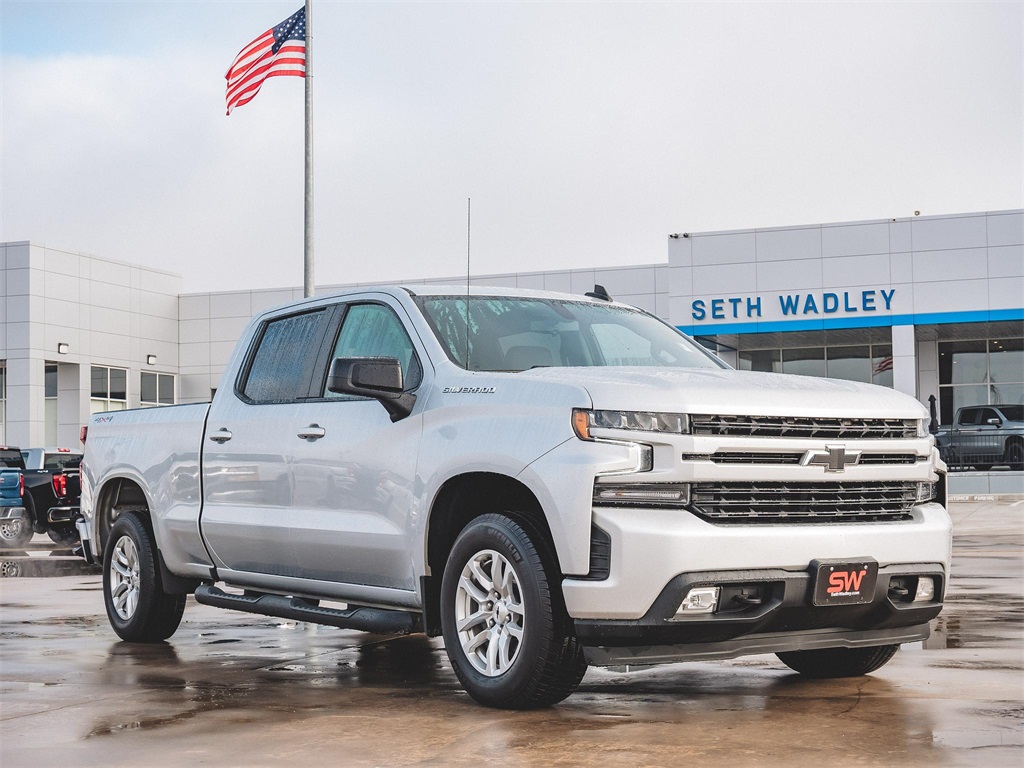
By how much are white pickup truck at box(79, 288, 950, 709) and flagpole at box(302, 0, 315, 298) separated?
40.6 ft

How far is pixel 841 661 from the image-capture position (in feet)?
23.4

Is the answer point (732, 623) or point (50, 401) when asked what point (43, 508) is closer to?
point (732, 623)

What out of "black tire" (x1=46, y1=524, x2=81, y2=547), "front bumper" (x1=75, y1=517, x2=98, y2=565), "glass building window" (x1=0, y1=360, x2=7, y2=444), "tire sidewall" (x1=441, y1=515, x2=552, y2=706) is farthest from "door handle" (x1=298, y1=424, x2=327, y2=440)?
"glass building window" (x1=0, y1=360, x2=7, y2=444)

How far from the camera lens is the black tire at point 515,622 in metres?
5.87

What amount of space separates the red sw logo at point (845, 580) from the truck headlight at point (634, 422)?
2.93 ft

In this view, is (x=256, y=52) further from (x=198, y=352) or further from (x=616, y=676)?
(x=198, y=352)

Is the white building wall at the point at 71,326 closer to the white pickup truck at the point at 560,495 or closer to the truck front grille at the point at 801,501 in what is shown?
the white pickup truck at the point at 560,495

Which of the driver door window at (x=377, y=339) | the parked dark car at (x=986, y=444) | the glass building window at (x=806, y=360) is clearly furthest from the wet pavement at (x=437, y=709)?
the glass building window at (x=806, y=360)

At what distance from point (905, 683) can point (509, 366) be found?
8.24 feet

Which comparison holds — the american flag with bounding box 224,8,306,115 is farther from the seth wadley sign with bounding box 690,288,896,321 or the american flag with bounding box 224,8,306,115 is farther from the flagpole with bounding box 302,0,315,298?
the seth wadley sign with bounding box 690,288,896,321

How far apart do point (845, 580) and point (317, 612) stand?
2.76m

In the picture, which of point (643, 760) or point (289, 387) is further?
point (289, 387)

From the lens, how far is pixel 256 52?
22297 millimetres

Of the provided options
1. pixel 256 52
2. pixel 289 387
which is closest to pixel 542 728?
pixel 289 387
